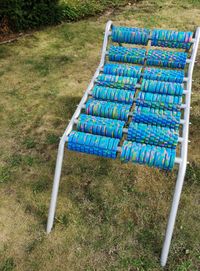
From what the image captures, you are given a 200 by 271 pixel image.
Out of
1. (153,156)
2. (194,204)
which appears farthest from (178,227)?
(153,156)

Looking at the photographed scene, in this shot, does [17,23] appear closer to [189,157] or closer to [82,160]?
[82,160]

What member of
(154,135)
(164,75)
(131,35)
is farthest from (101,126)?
(131,35)

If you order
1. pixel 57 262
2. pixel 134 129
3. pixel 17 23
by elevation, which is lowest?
pixel 57 262

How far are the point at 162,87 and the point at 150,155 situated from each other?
1.14 m

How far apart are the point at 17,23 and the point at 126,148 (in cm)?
552

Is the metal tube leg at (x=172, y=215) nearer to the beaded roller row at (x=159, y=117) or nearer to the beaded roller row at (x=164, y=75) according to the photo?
the beaded roller row at (x=159, y=117)

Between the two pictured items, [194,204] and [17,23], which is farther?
[17,23]

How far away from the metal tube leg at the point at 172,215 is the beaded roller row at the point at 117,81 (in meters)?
1.39

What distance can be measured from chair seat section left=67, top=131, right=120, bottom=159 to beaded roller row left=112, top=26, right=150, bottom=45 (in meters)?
1.79

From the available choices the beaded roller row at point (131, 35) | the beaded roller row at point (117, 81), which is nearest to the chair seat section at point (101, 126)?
the beaded roller row at point (117, 81)

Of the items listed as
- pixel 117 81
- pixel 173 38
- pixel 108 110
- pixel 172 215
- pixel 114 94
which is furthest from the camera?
pixel 173 38

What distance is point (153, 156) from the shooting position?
9.41ft

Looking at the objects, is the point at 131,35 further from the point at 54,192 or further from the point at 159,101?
the point at 54,192

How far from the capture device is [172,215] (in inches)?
112
